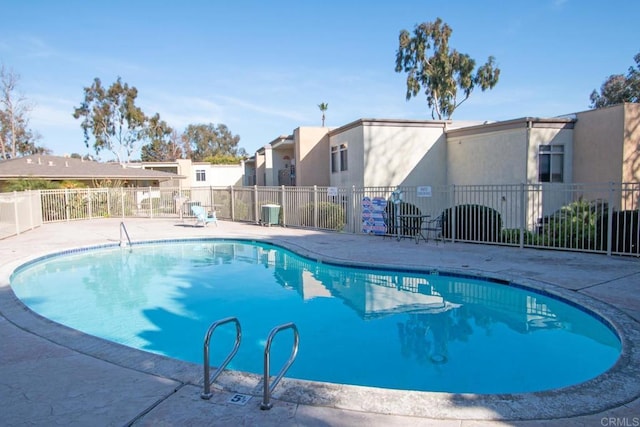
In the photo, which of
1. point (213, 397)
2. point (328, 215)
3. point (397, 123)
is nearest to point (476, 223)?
point (328, 215)

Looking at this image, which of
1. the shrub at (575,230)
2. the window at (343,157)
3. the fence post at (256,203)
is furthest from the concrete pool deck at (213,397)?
the window at (343,157)

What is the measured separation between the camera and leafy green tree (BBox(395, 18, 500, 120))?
1421 inches

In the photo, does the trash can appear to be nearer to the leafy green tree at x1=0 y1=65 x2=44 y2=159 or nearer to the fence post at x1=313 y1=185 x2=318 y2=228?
the fence post at x1=313 y1=185 x2=318 y2=228

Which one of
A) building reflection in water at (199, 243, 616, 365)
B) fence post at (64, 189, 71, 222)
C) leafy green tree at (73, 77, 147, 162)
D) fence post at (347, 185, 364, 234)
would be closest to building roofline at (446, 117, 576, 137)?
fence post at (347, 185, 364, 234)

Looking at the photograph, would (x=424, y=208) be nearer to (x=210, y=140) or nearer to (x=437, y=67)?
(x=437, y=67)

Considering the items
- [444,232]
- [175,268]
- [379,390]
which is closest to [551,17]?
[444,232]

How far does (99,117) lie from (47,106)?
5416 millimetres

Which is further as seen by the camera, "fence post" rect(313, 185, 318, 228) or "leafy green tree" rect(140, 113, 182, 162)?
"leafy green tree" rect(140, 113, 182, 162)

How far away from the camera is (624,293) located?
7215 mm

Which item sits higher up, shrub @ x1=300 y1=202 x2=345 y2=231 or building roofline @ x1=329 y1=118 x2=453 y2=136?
building roofline @ x1=329 y1=118 x2=453 y2=136

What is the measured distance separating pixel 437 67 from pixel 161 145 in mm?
38657

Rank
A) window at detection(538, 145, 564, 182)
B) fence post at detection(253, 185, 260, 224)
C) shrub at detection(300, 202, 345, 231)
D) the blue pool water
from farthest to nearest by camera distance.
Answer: fence post at detection(253, 185, 260, 224) < shrub at detection(300, 202, 345, 231) < window at detection(538, 145, 564, 182) < the blue pool water

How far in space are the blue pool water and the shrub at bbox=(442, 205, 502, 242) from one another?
4.18m

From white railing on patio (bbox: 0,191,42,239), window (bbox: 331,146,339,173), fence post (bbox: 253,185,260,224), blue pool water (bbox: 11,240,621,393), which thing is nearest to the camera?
blue pool water (bbox: 11,240,621,393)
